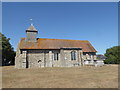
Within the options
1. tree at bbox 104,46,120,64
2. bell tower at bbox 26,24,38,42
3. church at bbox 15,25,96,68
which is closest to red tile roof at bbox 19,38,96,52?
church at bbox 15,25,96,68

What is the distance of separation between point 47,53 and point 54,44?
3.61m

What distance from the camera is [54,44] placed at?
32.6 meters

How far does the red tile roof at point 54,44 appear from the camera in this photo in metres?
30.4

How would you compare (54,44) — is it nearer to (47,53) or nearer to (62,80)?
(47,53)

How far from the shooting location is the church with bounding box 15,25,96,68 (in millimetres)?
29156

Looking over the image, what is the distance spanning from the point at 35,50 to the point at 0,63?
2135 cm

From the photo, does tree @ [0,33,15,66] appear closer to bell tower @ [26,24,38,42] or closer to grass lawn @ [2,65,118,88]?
bell tower @ [26,24,38,42]

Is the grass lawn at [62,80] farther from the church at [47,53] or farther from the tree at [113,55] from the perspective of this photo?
the tree at [113,55]

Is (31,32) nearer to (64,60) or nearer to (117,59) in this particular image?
(64,60)

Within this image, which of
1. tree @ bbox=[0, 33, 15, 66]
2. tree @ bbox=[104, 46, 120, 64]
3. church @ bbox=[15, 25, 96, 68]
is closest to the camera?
church @ bbox=[15, 25, 96, 68]

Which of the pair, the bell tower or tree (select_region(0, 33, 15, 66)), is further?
tree (select_region(0, 33, 15, 66))

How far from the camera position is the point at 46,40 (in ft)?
112

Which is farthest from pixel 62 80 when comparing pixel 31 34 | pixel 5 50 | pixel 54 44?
pixel 5 50

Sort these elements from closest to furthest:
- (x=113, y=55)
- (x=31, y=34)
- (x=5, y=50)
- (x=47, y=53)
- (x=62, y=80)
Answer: (x=62, y=80) → (x=47, y=53) → (x=31, y=34) → (x=113, y=55) → (x=5, y=50)
